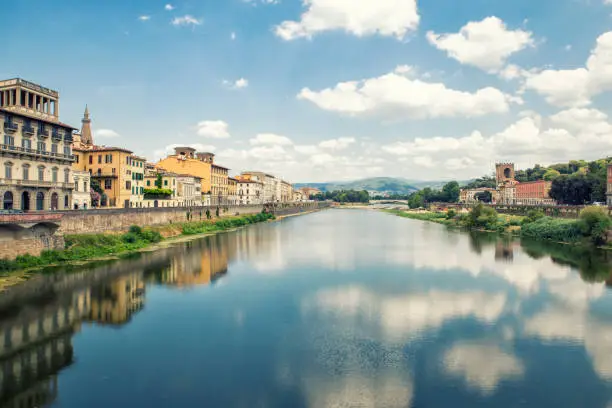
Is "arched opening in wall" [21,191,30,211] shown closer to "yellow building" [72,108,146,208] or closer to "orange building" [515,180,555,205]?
"yellow building" [72,108,146,208]

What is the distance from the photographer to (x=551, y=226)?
45188 mm

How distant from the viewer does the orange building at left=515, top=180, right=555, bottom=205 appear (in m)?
89.6

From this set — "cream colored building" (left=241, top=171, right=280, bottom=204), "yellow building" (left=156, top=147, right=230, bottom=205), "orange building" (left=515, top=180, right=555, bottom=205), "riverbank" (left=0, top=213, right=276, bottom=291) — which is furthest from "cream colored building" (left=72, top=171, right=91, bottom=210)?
"orange building" (left=515, top=180, right=555, bottom=205)

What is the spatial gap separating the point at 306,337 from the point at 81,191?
3213cm

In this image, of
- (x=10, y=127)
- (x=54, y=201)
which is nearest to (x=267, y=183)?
(x=54, y=201)

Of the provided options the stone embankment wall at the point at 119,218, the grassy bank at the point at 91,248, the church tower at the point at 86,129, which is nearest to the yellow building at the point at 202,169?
the church tower at the point at 86,129

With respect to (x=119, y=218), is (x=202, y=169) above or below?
above

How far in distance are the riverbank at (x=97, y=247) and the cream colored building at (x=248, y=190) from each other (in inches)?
1752

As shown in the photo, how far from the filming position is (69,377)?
1195 centimetres

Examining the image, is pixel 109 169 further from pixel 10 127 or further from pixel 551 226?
pixel 551 226

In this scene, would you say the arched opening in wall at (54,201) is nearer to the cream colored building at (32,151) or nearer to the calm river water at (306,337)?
the cream colored building at (32,151)

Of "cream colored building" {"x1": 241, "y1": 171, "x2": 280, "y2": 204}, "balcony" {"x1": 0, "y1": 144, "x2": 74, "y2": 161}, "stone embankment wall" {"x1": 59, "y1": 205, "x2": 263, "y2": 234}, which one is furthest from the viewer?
"cream colored building" {"x1": 241, "y1": 171, "x2": 280, "y2": 204}

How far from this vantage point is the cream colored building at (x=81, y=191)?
3808 centimetres

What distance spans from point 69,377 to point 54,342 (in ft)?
10.7
